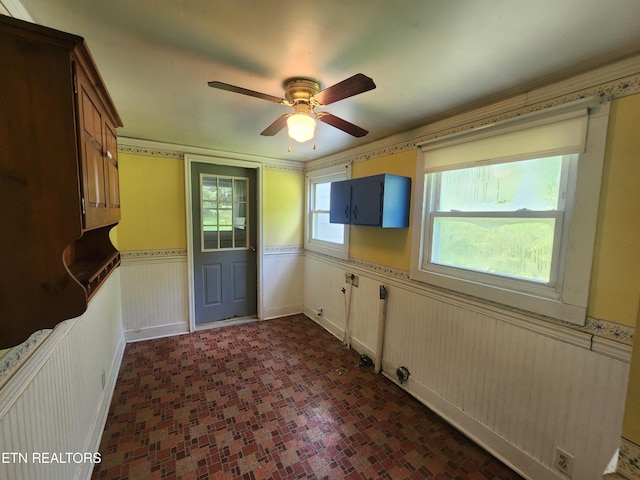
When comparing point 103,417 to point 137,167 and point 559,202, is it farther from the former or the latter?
point 559,202

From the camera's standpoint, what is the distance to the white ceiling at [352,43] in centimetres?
97

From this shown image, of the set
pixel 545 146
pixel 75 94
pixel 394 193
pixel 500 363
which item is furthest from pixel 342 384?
pixel 75 94

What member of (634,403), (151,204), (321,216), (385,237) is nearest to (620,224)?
(634,403)

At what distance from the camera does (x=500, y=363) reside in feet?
5.56

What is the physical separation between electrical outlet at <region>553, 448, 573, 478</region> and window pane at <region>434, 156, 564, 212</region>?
134 centimetres

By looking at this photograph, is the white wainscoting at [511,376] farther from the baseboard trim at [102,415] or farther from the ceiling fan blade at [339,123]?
the baseboard trim at [102,415]

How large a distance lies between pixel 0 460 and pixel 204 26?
163cm

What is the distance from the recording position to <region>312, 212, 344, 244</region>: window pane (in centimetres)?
341

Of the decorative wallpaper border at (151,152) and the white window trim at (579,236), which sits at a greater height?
the decorative wallpaper border at (151,152)

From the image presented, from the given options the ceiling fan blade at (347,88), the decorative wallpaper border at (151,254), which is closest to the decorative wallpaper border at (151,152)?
the decorative wallpaper border at (151,254)

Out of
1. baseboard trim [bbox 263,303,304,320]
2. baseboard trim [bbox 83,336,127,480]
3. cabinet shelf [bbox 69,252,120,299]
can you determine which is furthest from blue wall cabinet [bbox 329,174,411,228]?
baseboard trim [bbox 83,336,127,480]

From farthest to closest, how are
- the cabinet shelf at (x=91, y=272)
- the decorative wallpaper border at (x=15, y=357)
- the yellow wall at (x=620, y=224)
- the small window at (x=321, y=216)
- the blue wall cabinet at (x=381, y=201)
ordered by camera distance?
the small window at (x=321, y=216)
the blue wall cabinet at (x=381, y=201)
the yellow wall at (x=620, y=224)
the cabinet shelf at (x=91, y=272)
the decorative wallpaper border at (x=15, y=357)

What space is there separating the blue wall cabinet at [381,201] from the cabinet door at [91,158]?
1.83 meters

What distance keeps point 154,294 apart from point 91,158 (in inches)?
101
